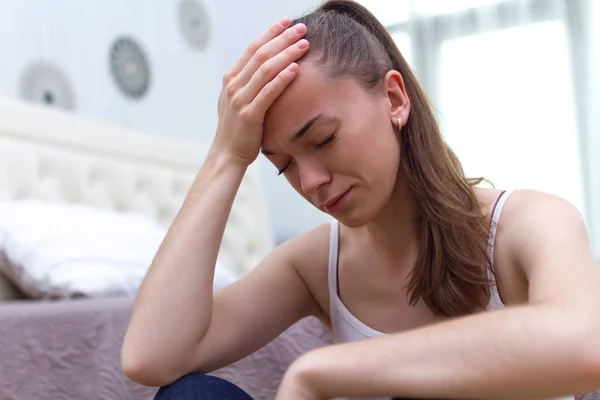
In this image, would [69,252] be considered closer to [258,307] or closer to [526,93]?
[258,307]

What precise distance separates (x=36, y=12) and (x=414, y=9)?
190cm

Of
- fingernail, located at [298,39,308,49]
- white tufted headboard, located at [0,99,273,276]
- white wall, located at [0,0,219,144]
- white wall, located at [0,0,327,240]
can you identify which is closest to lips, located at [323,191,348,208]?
fingernail, located at [298,39,308,49]

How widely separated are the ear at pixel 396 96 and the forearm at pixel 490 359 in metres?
0.40

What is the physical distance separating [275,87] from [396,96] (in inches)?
7.9

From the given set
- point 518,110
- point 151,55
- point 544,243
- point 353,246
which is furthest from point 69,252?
point 518,110

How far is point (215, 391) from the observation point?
3.09ft

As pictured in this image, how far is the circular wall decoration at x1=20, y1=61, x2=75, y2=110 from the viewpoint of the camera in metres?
2.45

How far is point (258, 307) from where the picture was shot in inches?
46.6

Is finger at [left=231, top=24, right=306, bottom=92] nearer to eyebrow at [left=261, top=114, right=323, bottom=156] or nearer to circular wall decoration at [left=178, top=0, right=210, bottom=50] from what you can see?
Answer: eyebrow at [left=261, top=114, right=323, bottom=156]

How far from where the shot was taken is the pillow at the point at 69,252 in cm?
184

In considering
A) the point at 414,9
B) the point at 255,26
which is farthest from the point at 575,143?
the point at 255,26

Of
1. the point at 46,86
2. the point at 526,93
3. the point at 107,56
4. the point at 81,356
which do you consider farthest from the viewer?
the point at 526,93

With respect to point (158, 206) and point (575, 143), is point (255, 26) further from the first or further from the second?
point (575, 143)

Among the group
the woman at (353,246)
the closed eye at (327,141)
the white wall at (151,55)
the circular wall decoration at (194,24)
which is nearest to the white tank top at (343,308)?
the woman at (353,246)
